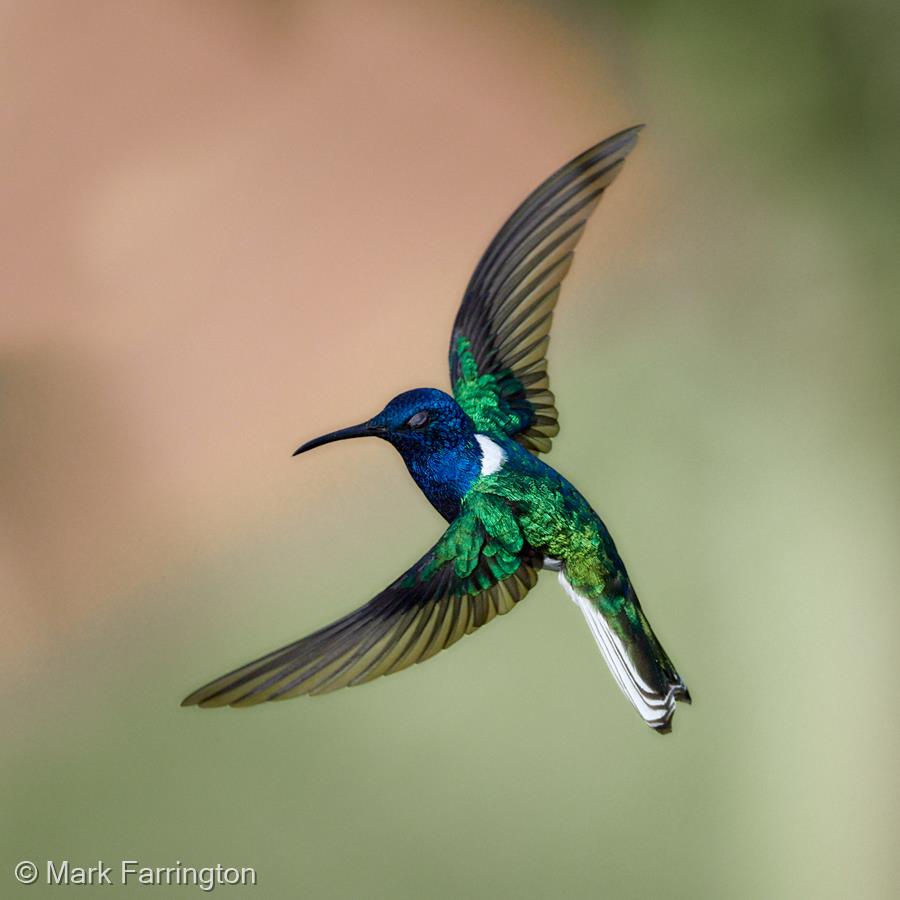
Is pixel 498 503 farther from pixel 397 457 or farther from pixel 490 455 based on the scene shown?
pixel 397 457

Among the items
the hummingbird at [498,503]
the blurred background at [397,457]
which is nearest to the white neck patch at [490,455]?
the hummingbird at [498,503]

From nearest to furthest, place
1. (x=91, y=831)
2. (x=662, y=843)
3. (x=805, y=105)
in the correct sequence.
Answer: (x=91, y=831) → (x=662, y=843) → (x=805, y=105)

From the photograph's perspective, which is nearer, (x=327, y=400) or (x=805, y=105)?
(x=327, y=400)

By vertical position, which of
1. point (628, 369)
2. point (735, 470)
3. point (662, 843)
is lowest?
point (662, 843)

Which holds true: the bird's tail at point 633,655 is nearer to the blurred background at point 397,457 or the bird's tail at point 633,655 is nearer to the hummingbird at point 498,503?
the hummingbird at point 498,503

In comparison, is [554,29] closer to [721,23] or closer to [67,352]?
[721,23]

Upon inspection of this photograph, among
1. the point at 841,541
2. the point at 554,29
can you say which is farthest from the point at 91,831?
the point at 554,29

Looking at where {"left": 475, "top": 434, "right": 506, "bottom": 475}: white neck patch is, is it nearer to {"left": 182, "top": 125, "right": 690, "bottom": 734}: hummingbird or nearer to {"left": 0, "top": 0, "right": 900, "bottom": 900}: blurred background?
{"left": 182, "top": 125, "right": 690, "bottom": 734}: hummingbird
